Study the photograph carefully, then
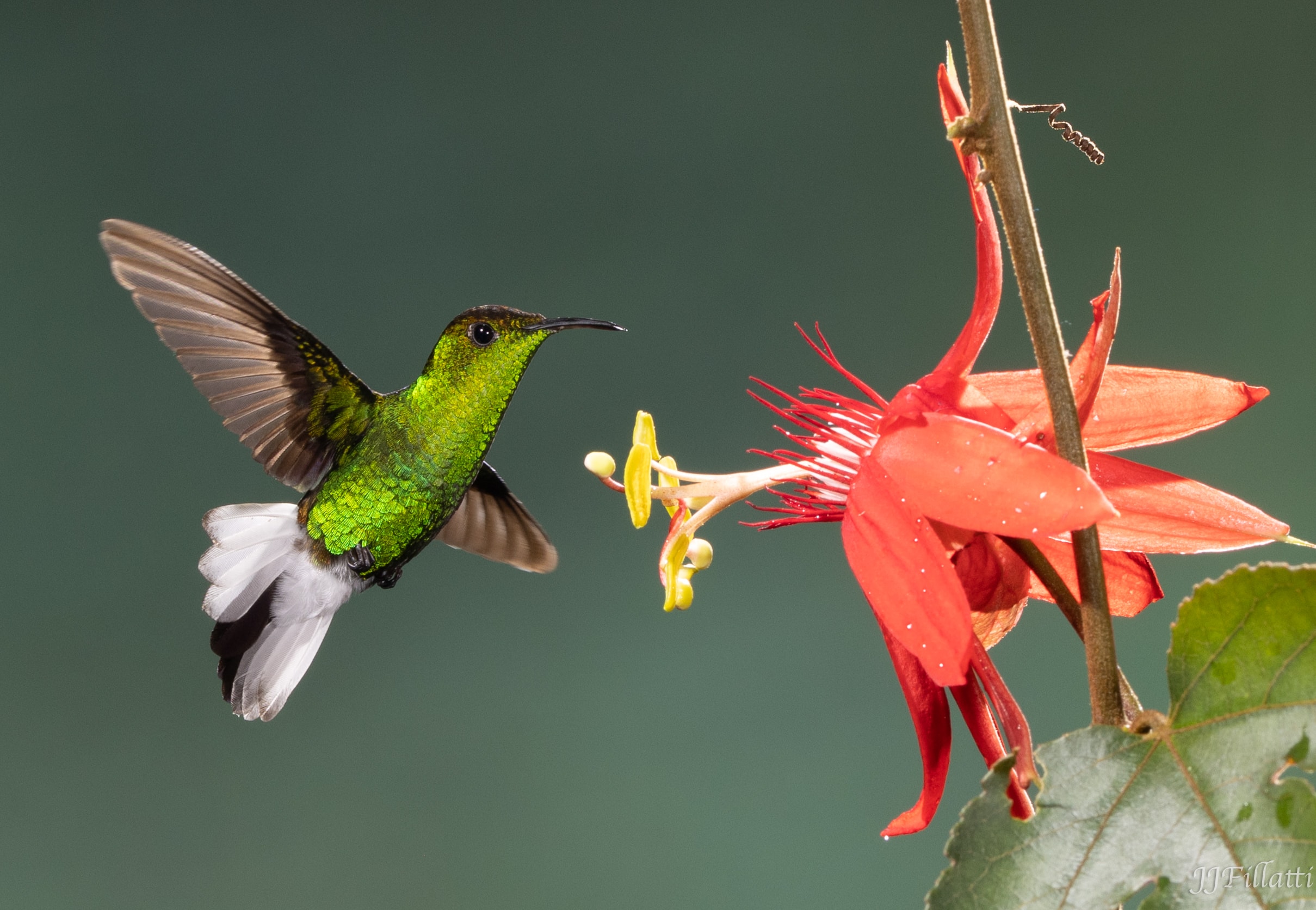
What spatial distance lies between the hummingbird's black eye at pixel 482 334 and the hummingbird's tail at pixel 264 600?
6.6 inches

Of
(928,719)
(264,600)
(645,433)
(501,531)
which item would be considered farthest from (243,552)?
→ (928,719)

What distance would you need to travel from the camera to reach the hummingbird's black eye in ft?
1.56

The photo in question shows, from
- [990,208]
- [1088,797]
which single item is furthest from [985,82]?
[1088,797]

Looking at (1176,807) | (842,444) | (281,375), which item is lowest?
(1176,807)

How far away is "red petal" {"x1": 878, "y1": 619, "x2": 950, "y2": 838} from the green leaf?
5 cm

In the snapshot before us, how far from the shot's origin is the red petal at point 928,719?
32cm

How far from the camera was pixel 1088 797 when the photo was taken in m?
0.27

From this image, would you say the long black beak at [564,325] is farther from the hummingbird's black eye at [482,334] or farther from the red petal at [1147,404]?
the red petal at [1147,404]

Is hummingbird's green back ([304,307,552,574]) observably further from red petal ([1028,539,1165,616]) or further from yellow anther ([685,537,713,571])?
red petal ([1028,539,1165,616])

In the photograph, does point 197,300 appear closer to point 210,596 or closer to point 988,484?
point 210,596

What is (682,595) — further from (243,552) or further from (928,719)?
(243,552)

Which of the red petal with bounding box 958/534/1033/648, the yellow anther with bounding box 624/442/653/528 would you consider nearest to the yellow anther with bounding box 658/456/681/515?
the yellow anther with bounding box 624/442/653/528

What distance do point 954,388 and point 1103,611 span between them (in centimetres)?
9

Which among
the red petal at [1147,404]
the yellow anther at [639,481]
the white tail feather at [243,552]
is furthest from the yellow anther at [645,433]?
the white tail feather at [243,552]
